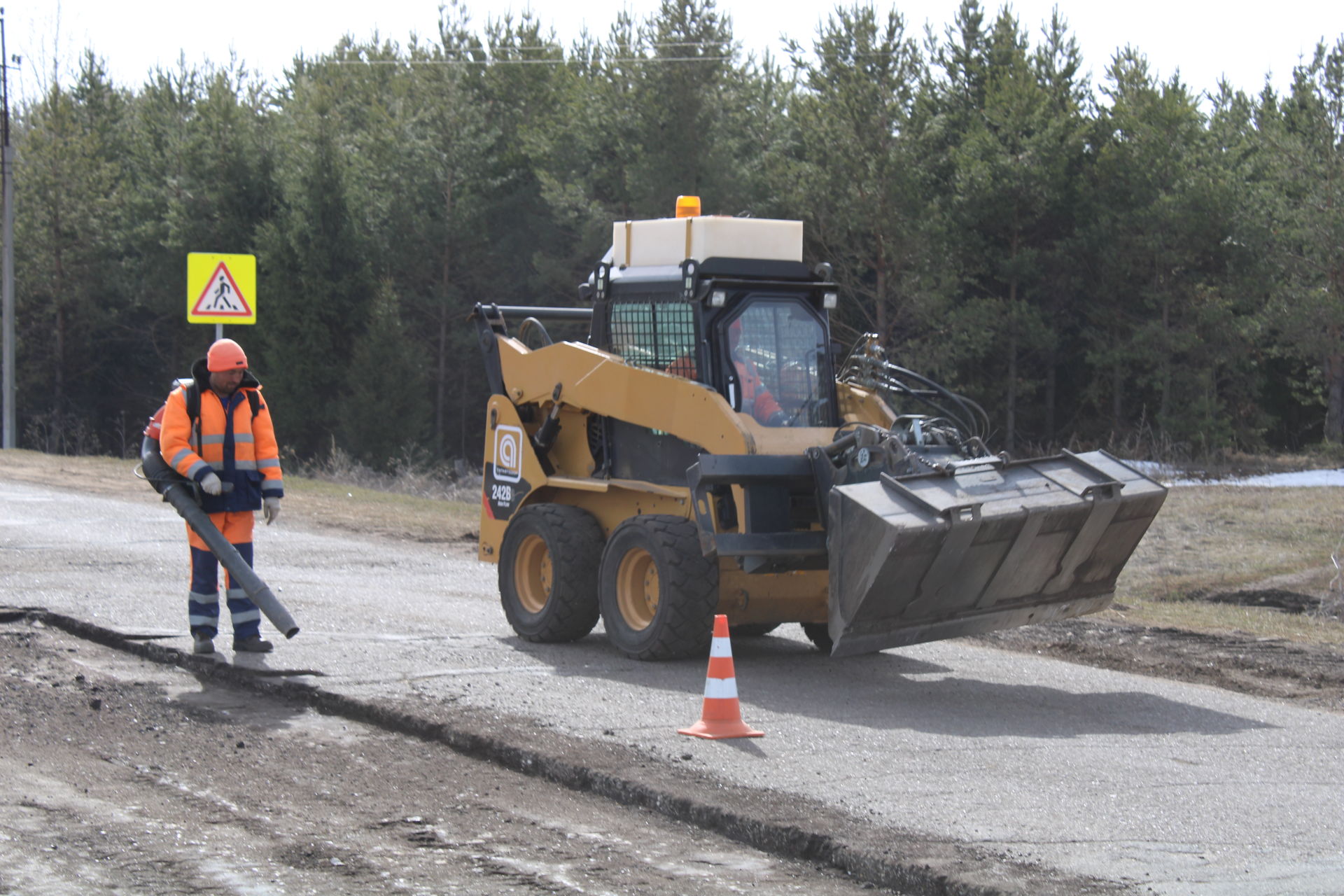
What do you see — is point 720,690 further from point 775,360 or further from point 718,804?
point 775,360

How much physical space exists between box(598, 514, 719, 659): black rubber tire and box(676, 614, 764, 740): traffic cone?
5.58ft

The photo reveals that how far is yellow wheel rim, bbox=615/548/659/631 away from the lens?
9.25 m

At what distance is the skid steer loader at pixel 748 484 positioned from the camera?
806 centimetres

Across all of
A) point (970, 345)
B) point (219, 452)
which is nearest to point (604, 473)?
point (219, 452)

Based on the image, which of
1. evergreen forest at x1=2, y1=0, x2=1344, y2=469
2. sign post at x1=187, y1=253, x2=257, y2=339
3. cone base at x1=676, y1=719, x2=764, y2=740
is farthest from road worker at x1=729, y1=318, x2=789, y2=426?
evergreen forest at x1=2, y1=0, x2=1344, y2=469

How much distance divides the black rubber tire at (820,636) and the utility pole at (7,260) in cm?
2517

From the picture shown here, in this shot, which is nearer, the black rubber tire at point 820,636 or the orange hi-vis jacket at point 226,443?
the orange hi-vis jacket at point 226,443

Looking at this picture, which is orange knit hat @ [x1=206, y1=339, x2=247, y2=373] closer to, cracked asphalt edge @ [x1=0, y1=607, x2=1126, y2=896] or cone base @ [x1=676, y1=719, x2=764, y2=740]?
cracked asphalt edge @ [x1=0, y1=607, x2=1126, y2=896]

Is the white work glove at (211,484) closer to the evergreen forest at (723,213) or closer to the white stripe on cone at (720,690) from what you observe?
the white stripe on cone at (720,690)

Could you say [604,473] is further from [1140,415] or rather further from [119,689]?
[1140,415]

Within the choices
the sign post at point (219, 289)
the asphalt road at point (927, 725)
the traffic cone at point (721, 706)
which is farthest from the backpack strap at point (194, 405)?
the sign post at point (219, 289)

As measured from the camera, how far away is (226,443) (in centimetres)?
913

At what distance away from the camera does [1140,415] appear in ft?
119

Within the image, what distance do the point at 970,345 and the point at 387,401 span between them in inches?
654
